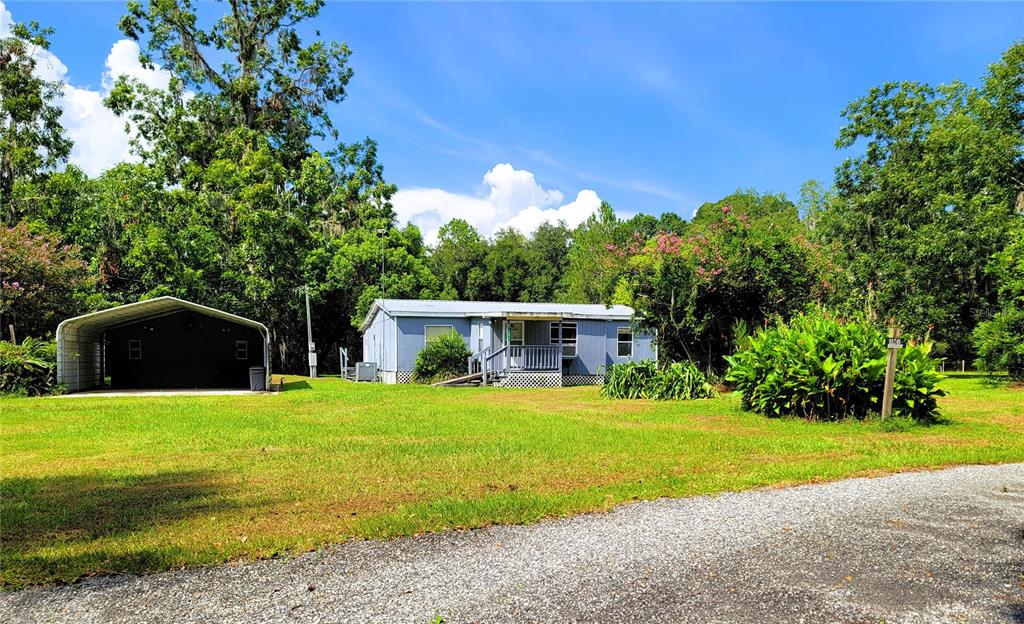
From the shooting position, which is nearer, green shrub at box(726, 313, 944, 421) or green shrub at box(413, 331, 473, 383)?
green shrub at box(726, 313, 944, 421)

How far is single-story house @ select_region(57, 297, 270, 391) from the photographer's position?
74.8 ft

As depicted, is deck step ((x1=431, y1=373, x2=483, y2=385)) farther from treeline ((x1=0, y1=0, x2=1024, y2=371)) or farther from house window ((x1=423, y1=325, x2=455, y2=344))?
treeline ((x1=0, y1=0, x2=1024, y2=371))

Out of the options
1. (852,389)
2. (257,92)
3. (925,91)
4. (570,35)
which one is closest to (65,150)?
(257,92)

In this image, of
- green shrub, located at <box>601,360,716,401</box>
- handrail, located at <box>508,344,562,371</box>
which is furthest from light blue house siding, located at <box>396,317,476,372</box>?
green shrub, located at <box>601,360,716,401</box>

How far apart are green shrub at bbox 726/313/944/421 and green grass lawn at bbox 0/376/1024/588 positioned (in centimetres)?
56

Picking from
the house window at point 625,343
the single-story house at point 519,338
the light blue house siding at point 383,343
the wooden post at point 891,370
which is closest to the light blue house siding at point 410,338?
the single-story house at point 519,338

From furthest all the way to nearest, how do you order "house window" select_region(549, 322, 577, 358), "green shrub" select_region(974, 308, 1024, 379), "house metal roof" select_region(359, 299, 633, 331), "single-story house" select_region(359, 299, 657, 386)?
"house window" select_region(549, 322, 577, 358)
"house metal roof" select_region(359, 299, 633, 331)
"single-story house" select_region(359, 299, 657, 386)
"green shrub" select_region(974, 308, 1024, 379)

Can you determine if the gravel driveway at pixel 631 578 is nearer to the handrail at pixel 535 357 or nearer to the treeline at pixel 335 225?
the treeline at pixel 335 225

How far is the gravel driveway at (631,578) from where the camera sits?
11.0 ft

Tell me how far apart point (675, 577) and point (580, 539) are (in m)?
0.85

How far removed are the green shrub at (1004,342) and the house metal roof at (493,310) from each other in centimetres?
1089

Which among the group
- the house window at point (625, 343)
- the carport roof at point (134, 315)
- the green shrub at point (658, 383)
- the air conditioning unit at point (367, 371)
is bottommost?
the air conditioning unit at point (367, 371)

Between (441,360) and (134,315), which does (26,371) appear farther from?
(441,360)

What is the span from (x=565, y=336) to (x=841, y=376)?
Answer: 611 inches
